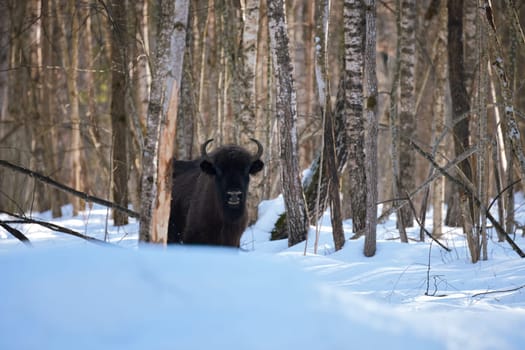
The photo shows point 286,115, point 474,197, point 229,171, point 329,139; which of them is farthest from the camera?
point 286,115

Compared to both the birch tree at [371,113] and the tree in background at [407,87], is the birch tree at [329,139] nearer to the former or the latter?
the birch tree at [371,113]

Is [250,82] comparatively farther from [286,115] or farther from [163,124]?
[163,124]

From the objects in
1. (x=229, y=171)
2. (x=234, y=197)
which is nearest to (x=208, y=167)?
(x=229, y=171)

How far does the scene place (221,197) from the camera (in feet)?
28.5

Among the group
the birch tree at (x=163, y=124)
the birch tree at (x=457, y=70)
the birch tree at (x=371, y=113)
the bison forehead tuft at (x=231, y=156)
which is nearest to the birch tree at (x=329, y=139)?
the birch tree at (x=371, y=113)

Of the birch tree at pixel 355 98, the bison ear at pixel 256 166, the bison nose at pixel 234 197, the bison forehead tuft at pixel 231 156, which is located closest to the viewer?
the bison nose at pixel 234 197

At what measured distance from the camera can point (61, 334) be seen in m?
2.86

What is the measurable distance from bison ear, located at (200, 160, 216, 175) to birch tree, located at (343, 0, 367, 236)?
2.30 meters

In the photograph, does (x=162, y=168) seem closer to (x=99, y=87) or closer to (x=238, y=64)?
(x=238, y=64)

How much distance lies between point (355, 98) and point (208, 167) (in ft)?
9.13

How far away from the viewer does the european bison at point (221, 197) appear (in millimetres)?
8523

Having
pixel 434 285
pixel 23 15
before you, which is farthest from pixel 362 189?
pixel 23 15

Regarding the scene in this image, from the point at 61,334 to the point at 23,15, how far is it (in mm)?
15803

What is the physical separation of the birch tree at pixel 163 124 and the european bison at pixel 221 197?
187 cm
